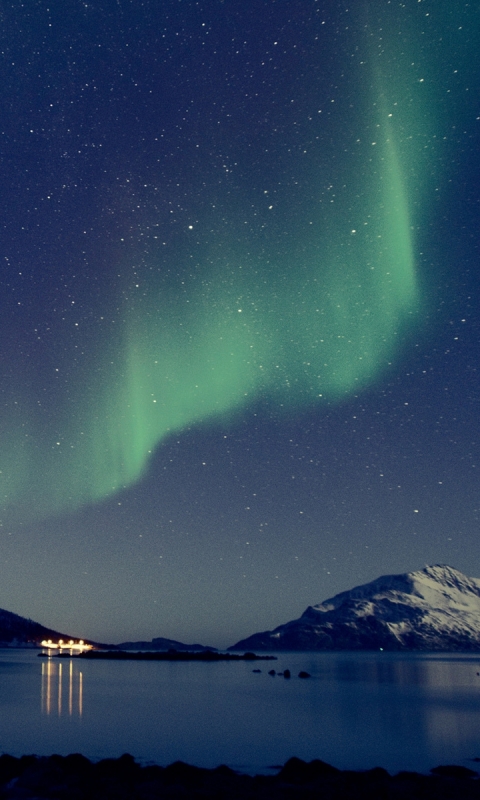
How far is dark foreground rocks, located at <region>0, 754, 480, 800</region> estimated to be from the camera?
20.0 meters

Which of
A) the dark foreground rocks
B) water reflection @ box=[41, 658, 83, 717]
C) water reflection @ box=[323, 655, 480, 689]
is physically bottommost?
water reflection @ box=[323, 655, 480, 689]

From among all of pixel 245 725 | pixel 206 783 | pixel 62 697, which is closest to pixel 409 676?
pixel 62 697

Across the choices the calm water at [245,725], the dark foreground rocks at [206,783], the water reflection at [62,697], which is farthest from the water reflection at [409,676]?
the dark foreground rocks at [206,783]

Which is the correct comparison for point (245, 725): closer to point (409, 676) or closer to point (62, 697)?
point (62, 697)

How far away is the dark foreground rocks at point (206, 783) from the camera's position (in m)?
20.0

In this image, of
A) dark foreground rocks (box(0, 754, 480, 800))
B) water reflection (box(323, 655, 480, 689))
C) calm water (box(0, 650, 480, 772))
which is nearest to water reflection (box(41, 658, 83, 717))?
calm water (box(0, 650, 480, 772))

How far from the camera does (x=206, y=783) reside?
71.0ft

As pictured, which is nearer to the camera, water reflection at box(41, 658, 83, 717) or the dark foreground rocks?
the dark foreground rocks

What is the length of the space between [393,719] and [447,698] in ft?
75.8

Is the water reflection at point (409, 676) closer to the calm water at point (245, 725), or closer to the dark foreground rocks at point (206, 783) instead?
the calm water at point (245, 725)


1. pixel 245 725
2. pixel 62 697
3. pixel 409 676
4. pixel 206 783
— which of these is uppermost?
pixel 206 783

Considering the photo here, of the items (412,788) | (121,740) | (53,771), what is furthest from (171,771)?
(121,740)

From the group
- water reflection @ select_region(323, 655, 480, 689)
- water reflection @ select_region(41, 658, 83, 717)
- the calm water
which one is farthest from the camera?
water reflection @ select_region(323, 655, 480, 689)

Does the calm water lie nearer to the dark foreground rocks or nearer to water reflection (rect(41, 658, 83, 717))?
water reflection (rect(41, 658, 83, 717))
